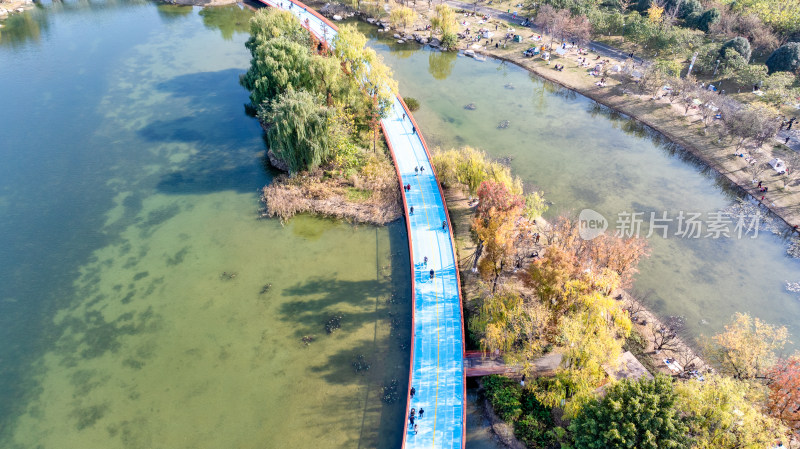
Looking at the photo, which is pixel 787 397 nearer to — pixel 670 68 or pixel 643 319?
pixel 643 319

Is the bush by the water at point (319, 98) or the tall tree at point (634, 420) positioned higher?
the bush by the water at point (319, 98)

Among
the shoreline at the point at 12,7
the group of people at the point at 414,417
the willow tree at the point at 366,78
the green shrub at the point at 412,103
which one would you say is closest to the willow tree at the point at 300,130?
the willow tree at the point at 366,78

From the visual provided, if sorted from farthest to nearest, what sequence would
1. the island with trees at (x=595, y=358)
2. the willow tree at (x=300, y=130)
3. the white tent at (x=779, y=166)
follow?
1. the white tent at (x=779, y=166)
2. the willow tree at (x=300, y=130)
3. the island with trees at (x=595, y=358)

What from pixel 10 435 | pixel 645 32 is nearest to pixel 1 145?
pixel 10 435

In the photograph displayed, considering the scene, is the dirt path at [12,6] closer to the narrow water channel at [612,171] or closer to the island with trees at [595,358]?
the narrow water channel at [612,171]

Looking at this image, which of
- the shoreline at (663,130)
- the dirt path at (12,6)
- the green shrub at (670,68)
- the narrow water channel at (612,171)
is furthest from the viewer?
the dirt path at (12,6)

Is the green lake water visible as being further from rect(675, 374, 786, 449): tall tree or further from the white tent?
rect(675, 374, 786, 449): tall tree
